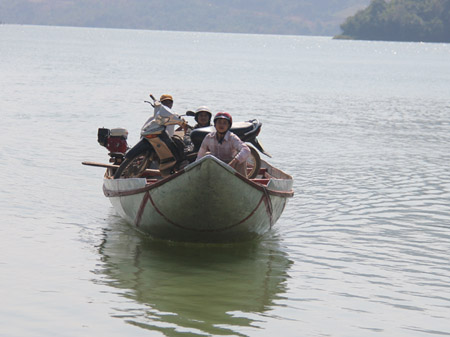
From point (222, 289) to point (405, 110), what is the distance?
105 ft

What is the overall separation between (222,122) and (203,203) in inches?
53.7

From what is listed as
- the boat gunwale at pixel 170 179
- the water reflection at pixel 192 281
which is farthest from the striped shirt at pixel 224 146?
the water reflection at pixel 192 281

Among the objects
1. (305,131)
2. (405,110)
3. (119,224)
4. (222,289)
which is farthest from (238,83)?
(222,289)

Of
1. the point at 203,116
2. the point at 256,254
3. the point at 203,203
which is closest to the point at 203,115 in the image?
the point at 203,116

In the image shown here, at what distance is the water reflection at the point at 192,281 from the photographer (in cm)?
985

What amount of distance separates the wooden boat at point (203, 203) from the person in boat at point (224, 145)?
1.50ft

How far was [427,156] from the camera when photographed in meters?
24.4

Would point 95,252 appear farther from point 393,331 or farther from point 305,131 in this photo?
point 305,131

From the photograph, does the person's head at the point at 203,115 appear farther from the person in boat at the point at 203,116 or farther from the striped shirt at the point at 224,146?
the striped shirt at the point at 224,146

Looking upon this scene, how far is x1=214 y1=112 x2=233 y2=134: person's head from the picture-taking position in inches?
491

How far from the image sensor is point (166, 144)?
528 inches

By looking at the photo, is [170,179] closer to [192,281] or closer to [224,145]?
[224,145]

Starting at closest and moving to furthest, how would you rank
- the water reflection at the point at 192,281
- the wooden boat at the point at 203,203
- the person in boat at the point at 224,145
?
the water reflection at the point at 192,281
the wooden boat at the point at 203,203
the person in boat at the point at 224,145

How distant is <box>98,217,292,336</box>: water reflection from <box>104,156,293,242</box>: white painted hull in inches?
12.6
